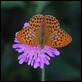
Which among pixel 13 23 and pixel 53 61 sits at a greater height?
pixel 13 23

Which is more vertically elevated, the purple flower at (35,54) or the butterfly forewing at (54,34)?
the butterfly forewing at (54,34)

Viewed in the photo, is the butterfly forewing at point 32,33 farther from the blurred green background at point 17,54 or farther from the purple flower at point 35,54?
the blurred green background at point 17,54

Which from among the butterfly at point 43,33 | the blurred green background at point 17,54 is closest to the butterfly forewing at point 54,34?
the butterfly at point 43,33

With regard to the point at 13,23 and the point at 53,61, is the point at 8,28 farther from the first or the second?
the point at 53,61

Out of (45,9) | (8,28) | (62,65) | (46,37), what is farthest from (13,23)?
(46,37)

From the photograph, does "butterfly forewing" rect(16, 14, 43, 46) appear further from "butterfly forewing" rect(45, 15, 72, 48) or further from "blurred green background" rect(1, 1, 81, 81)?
"blurred green background" rect(1, 1, 81, 81)

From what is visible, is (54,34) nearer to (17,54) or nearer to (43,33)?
(43,33)
